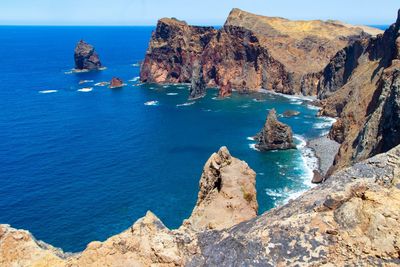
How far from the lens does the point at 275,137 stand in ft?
372

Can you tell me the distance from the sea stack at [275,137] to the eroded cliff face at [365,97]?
14.6 metres

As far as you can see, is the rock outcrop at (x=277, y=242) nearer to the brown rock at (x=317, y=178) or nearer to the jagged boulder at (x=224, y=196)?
the jagged boulder at (x=224, y=196)

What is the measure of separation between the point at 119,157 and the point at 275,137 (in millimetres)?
41689

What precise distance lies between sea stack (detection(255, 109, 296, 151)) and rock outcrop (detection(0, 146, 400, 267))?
89.4m

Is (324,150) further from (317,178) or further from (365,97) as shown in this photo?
(317,178)

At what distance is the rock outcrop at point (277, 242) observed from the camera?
1894 cm

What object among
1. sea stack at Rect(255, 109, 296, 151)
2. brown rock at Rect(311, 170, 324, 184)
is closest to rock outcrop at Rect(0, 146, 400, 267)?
brown rock at Rect(311, 170, 324, 184)

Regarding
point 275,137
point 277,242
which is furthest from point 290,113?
point 277,242

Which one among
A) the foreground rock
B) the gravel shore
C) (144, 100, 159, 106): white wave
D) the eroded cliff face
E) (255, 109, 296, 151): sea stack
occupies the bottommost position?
(144, 100, 159, 106): white wave

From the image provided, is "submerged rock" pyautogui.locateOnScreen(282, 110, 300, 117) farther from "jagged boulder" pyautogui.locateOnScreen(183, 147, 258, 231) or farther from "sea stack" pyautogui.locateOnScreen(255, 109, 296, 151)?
"jagged boulder" pyautogui.locateOnScreen(183, 147, 258, 231)

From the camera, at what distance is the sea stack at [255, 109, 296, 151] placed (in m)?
113

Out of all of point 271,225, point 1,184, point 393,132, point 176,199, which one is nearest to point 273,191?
point 176,199

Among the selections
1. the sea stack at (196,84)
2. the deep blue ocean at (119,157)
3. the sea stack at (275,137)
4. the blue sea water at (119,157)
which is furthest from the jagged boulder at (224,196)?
the sea stack at (196,84)

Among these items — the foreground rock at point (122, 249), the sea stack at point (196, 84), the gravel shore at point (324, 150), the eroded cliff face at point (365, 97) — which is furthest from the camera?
the sea stack at point (196, 84)
